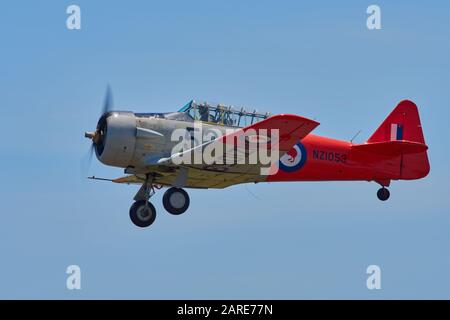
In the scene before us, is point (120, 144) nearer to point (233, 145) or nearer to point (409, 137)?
point (233, 145)

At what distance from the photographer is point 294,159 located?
20750mm

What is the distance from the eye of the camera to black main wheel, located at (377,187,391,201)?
2202cm

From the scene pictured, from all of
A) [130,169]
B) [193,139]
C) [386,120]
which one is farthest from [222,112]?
[386,120]

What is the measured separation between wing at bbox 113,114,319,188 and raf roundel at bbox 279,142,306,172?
526mm

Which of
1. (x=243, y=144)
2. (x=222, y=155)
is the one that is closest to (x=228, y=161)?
(x=222, y=155)

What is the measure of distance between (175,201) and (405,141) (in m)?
5.36

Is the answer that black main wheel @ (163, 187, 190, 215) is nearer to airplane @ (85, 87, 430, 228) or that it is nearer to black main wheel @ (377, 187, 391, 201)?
airplane @ (85, 87, 430, 228)

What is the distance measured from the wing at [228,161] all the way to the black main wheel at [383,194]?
2912mm

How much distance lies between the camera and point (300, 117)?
1762cm

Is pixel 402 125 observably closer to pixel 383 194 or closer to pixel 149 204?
pixel 383 194

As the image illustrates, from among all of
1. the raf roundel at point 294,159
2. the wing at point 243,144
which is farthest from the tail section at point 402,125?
the wing at point 243,144

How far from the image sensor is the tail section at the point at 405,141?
Result: 71.2 ft

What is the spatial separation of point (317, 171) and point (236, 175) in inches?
74.5

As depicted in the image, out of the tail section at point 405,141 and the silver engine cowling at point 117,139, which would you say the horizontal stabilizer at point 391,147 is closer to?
the tail section at point 405,141
